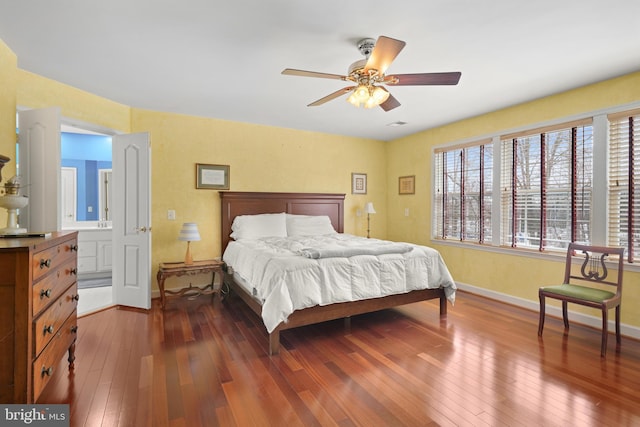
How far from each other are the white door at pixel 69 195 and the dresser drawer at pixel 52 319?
4.08 meters

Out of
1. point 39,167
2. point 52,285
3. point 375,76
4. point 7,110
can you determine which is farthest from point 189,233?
point 375,76

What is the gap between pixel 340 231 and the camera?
536 centimetres

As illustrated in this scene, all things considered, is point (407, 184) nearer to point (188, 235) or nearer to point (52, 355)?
point (188, 235)

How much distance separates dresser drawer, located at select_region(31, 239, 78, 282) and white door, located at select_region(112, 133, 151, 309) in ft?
4.76

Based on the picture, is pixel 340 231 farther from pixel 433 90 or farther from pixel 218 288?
pixel 433 90

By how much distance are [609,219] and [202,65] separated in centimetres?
413

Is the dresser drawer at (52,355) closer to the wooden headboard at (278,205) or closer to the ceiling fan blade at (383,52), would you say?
the wooden headboard at (278,205)

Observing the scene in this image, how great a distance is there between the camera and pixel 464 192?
4.55 meters

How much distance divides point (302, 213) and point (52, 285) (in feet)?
11.5

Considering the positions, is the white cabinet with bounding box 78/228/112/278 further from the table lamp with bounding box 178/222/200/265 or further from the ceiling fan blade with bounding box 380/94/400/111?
the ceiling fan blade with bounding box 380/94/400/111

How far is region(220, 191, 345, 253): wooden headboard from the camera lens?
4438mm

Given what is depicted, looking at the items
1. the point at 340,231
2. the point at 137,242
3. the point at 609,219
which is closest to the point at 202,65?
the point at 137,242

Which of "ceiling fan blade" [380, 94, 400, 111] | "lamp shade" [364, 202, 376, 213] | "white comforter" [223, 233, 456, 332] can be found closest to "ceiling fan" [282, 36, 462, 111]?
"ceiling fan blade" [380, 94, 400, 111]

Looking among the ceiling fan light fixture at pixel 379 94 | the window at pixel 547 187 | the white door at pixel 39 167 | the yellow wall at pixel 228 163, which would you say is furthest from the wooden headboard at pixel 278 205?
the ceiling fan light fixture at pixel 379 94
